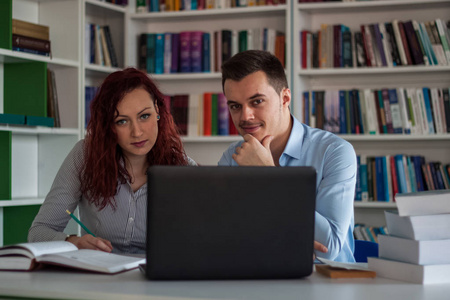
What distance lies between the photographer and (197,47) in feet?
12.5

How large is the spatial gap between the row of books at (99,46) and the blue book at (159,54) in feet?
0.85

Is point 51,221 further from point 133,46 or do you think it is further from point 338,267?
point 133,46

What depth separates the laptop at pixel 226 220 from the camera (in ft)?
3.98

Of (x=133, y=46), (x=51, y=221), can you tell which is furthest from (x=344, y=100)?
(x=51, y=221)

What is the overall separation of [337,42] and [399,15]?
1.38 ft

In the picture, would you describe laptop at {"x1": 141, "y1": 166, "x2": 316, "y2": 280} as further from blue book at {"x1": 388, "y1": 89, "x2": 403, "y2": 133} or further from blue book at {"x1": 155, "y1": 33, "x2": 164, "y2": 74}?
blue book at {"x1": 155, "y1": 33, "x2": 164, "y2": 74}

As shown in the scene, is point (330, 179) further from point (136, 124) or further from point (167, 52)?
point (167, 52)

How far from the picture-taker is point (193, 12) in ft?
12.4

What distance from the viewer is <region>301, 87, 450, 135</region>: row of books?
3393 mm

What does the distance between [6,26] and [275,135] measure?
1.68 meters

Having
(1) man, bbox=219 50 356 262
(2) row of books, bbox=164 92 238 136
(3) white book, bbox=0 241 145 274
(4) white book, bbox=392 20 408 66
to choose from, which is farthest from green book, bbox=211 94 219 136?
(3) white book, bbox=0 241 145 274

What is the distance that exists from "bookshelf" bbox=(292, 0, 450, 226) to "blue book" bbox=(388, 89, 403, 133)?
0.06 m

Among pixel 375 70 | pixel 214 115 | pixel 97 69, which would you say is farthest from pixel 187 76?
pixel 375 70

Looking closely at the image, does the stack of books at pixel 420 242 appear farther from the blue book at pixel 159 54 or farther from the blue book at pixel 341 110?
the blue book at pixel 159 54
